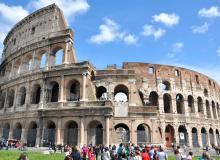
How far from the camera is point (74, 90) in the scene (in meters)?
30.0

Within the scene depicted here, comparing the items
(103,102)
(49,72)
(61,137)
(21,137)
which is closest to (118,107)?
(103,102)

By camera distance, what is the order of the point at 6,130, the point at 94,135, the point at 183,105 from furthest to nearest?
the point at 183,105, the point at 6,130, the point at 94,135

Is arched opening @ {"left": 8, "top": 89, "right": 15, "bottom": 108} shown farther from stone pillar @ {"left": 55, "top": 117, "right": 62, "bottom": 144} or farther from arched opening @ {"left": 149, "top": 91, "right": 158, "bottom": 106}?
arched opening @ {"left": 149, "top": 91, "right": 158, "bottom": 106}

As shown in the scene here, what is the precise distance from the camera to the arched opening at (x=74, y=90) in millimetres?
28125

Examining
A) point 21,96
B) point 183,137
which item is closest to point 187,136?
point 183,137

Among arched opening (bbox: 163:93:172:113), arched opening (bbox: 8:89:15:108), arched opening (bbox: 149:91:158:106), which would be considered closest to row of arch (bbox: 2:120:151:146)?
arched opening (bbox: 8:89:15:108)

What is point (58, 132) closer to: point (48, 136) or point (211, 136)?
point (48, 136)

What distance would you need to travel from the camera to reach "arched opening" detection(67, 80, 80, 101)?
28125mm

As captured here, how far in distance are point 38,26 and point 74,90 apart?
10260mm

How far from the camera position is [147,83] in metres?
32.8

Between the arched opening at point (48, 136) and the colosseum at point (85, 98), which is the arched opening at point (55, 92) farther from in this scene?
the arched opening at point (48, 136)

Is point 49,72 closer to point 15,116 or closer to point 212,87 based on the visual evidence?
point 15,116

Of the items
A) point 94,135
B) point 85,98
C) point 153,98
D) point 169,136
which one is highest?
point 153,98

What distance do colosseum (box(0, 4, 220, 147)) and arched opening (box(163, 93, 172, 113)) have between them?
5.5 inches
